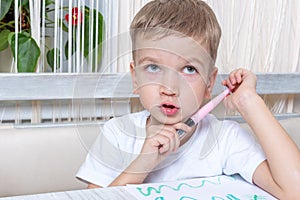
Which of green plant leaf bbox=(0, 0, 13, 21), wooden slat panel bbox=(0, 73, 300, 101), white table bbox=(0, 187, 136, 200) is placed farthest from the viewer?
green plant leaf bbox=(0, 0, 13, 21)

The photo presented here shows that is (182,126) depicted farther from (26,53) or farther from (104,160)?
(26,53)

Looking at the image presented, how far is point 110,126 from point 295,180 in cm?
31

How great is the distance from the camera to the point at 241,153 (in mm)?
853

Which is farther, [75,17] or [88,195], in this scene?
[75,17]

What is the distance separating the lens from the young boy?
0.67m

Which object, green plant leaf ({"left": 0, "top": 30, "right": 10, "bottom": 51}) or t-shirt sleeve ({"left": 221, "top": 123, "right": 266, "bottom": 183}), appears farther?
green plant leaf ({"left": 0, "top": 30, "right": 10, "bottom": 51})

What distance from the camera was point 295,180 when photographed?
77 centimetres

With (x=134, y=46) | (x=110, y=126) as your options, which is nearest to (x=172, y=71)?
(x=134, y=46)

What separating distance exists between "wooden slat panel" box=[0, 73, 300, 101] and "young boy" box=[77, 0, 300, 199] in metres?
0.05

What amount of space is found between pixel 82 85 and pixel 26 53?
1.43 feet

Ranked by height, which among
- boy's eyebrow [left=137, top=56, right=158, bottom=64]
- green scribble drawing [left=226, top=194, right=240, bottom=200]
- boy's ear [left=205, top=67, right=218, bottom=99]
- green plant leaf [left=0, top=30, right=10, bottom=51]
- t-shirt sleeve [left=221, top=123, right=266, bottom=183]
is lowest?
green scribble drawing [left=226, top=194, right=240, bottom=200]

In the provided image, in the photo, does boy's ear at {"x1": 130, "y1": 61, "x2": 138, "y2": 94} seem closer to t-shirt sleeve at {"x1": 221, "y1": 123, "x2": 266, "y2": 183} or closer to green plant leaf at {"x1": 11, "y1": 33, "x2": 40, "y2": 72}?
t-shirt sleeve at {"x1": 221, "y1": 123, "x2": 266, "y2": 183}

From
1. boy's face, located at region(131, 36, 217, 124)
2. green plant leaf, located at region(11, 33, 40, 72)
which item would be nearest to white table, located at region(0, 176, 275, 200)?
boy's face, located at region(131, 36, 217, 124)

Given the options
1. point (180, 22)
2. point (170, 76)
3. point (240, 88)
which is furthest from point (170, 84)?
point (240, 88)
